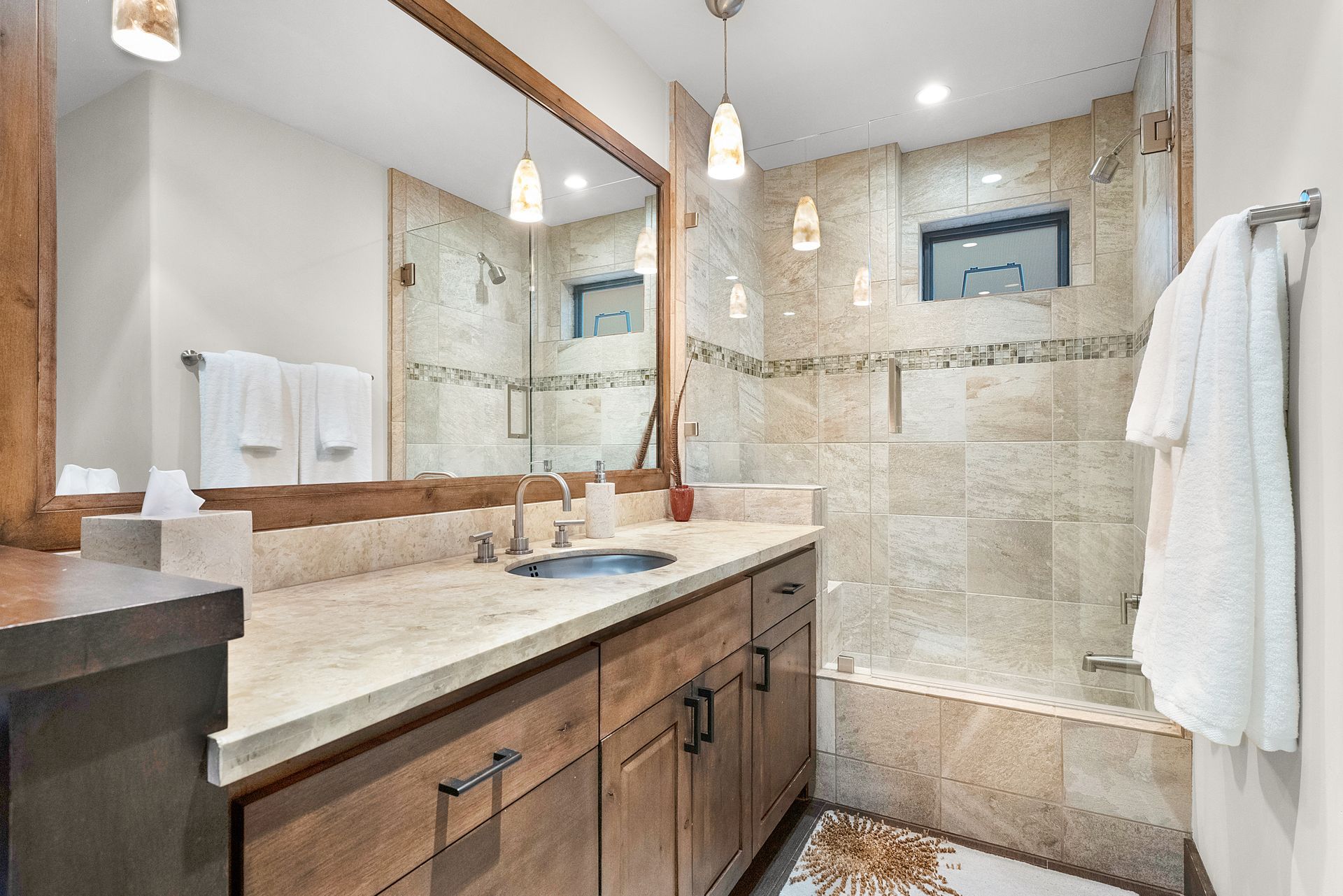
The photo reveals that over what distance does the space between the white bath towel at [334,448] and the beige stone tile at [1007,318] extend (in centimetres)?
195

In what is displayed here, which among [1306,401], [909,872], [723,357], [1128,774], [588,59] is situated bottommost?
[909,872]

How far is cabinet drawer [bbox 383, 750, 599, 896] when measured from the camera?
2.66 ft

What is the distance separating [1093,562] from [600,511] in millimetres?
1573

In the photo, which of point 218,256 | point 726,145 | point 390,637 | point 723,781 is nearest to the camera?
point 390,637

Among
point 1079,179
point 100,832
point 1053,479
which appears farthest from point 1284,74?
point 100,832

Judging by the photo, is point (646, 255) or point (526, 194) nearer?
point (526, 194)

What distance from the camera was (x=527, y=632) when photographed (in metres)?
0.92

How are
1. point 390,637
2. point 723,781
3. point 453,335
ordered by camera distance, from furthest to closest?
point 453,335 → point 723,781 → point 390,637

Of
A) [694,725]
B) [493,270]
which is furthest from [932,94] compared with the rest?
[694,725]

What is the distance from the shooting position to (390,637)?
0.89m

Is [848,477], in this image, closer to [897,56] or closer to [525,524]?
[525,524]

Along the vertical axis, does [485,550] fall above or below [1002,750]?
above

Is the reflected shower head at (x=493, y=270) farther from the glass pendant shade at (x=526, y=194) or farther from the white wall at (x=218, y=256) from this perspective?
the white wall at (x=218, y=256)

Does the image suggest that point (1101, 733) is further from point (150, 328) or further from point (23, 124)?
point (23, 124)
